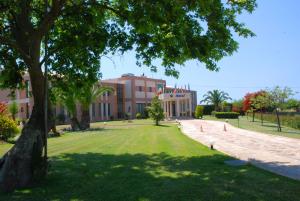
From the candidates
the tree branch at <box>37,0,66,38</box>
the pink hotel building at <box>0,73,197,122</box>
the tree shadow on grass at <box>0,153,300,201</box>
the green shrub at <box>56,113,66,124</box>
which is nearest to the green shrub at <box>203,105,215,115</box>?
the pink hotel building at <box>0,73,197,122</box>

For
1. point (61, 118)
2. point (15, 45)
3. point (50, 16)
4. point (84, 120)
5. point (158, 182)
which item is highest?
point (50, 16)

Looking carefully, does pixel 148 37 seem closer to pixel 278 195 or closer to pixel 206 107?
pixel 278 195

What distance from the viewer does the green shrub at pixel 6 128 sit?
2480 centimetres

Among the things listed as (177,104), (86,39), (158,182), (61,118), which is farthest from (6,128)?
(177,104)

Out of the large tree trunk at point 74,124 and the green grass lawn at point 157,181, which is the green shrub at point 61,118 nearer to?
the large tree trunk at point 74,124

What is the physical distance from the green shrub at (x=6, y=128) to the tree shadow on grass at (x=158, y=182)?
12600 mm

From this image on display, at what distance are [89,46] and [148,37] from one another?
214 centimetres

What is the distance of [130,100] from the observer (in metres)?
78.2

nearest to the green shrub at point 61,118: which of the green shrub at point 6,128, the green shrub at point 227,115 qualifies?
the green shrub at point 227,115

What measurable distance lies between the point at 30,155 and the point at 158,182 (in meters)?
3.49

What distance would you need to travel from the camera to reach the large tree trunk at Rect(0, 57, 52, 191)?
9.68m

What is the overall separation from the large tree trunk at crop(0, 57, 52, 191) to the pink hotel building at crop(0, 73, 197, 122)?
1974 inches

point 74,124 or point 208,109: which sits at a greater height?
point 208,109

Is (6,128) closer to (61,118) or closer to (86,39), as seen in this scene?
(86,39)
